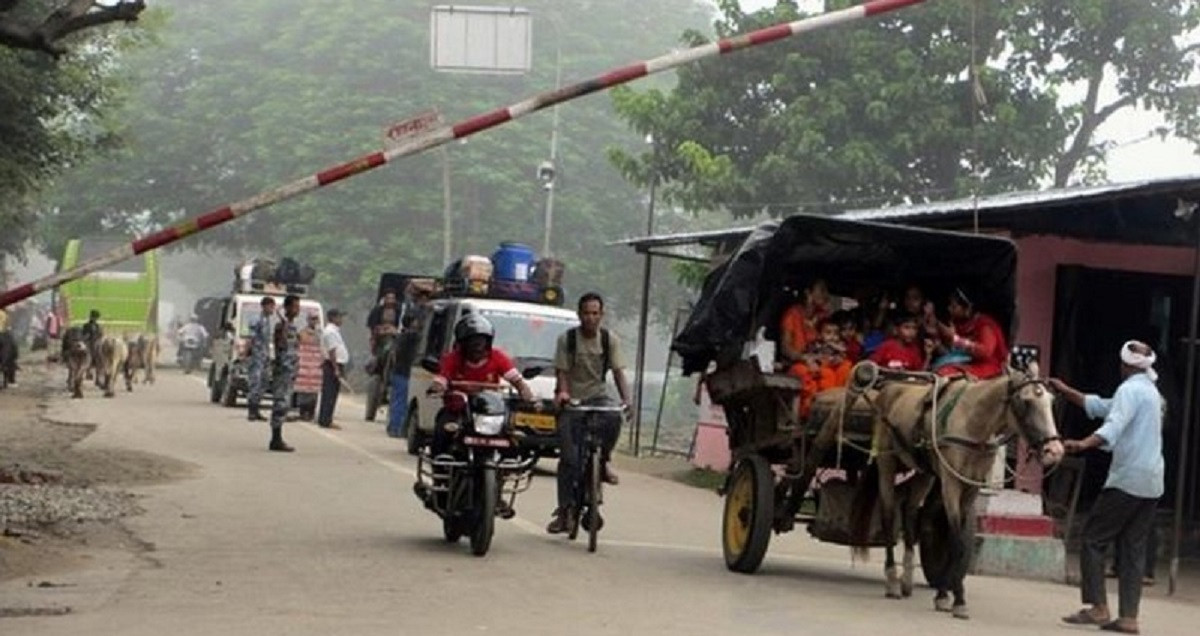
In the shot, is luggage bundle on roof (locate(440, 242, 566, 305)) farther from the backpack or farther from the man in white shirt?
the backpack

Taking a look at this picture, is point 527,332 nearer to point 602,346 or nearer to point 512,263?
point 512,263

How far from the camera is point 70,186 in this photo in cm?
6475

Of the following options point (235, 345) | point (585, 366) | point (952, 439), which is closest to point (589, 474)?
point (585, 366)

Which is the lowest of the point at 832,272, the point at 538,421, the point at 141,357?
the point at 141,357

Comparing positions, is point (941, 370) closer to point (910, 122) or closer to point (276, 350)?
point (276, 350)

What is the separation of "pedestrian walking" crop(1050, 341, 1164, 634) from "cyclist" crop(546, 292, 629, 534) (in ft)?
13.6

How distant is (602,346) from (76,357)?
23752 millimetres

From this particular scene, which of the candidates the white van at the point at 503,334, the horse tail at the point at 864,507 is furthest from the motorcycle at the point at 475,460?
the white van at the point at 503,334

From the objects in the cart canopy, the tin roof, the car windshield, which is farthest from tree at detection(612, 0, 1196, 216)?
the cart canopy

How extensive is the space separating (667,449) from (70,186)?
38.0 meters

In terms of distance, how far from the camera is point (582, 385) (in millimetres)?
16125

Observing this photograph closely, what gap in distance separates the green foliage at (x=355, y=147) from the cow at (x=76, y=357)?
68.7ft

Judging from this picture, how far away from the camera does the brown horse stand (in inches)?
488

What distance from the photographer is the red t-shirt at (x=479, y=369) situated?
1502cm
